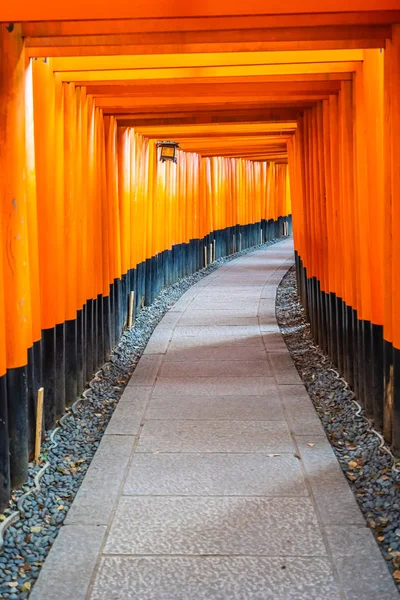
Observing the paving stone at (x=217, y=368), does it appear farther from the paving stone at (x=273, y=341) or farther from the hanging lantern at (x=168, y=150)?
the hanging lantern at (x=168, y=150)

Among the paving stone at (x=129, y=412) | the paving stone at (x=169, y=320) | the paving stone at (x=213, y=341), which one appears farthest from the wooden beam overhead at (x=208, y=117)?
the paving stone at (x=129, y=412)

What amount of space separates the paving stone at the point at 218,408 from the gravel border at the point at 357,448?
0.43 metres

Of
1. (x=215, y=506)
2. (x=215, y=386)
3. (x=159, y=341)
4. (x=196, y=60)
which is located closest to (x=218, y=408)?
(x=215, y=386)

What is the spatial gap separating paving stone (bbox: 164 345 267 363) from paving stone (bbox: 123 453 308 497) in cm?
353

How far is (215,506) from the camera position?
479 centimetres

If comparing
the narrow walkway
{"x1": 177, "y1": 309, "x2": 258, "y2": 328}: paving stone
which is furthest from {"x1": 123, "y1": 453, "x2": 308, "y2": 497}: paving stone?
{"x1": 177, "y1": 309, "x2": 258, "y2": 328}: paving stone

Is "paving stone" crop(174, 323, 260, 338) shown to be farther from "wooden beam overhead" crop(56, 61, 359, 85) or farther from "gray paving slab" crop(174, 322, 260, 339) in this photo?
"wooden beam overhead" crop(56, 61, 359, 85)

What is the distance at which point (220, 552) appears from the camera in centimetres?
414

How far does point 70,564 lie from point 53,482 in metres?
1.32

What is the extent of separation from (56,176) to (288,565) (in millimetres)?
3715

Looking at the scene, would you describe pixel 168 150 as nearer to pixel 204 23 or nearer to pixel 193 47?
pixel 193 47

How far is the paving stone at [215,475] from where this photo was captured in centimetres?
505

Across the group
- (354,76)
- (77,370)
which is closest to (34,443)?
(77,370)

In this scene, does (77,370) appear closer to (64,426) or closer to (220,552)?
(64,426)
